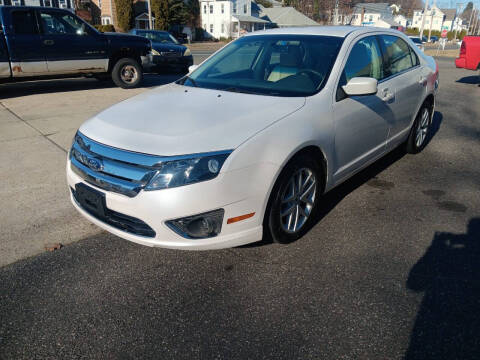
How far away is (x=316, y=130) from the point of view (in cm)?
308

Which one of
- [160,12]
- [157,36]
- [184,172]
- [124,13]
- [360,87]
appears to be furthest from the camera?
[160,12]

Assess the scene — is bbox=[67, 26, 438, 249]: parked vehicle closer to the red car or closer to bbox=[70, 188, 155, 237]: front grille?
bbox=[70, 188, 155, 237]: front grille

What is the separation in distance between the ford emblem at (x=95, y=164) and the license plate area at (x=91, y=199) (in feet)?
0.48

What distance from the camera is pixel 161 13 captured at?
46.0 m

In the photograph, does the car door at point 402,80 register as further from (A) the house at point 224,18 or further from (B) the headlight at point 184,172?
(A) the house at point 224,18

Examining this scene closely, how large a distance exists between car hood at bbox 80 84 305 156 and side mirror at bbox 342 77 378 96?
0.51m

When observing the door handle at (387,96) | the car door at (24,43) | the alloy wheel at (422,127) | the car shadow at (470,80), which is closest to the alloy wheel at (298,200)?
the door handle at (387,96)

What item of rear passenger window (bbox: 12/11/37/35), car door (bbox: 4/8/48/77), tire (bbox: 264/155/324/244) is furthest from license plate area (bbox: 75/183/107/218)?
rear passenger window (bbox: 12/11/37/35)

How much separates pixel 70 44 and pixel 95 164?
8055 millimetres

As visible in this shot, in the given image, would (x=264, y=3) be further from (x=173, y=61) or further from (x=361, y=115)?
(x=361, y=115)

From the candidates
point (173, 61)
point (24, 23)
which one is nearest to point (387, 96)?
point (24, 23)

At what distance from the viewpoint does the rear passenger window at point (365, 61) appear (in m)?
3.60

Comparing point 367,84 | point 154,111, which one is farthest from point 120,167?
point 367,84

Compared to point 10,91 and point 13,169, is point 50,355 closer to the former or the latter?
point 13,169
